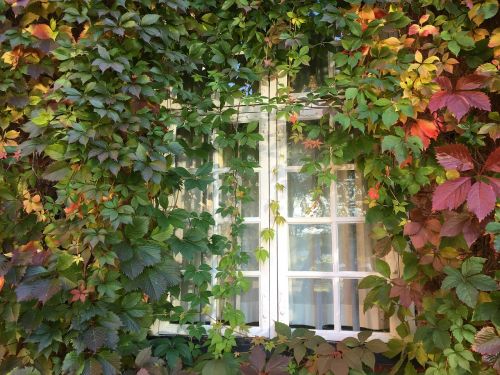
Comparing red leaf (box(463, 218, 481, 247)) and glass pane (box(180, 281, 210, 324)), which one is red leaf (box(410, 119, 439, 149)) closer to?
red leaf (box(463, 218, 481, 247))

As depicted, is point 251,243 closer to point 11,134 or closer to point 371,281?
point 371,281

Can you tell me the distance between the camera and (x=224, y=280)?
80.9 inches

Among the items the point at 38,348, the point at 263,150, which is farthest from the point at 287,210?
the point at 38,348

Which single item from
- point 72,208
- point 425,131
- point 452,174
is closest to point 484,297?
point 452,174

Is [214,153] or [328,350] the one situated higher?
[214,153]

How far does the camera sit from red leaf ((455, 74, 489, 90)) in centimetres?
164

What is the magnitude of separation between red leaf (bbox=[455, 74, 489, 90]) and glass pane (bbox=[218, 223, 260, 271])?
3.87 feet

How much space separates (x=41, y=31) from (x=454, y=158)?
1.84 meters

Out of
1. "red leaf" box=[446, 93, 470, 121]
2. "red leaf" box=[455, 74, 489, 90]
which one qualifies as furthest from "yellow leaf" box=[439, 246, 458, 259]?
"red leaf" box=[455, 74, 489, 90]

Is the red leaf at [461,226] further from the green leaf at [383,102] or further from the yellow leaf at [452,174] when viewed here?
the green leaf at [383,102]

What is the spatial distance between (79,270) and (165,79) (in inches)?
37.6

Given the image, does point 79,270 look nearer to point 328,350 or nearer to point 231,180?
point 231,180

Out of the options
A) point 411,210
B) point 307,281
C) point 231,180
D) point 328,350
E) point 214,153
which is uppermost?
point 214,153

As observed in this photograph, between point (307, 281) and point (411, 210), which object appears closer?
point (411, 210)
